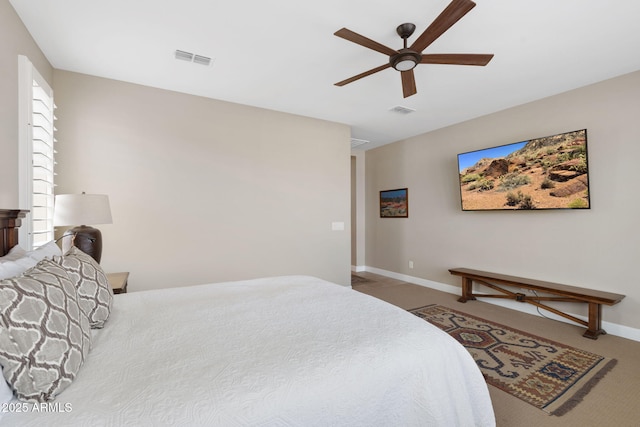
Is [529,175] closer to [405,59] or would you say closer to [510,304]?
[510,304]

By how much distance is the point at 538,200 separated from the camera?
3615mm

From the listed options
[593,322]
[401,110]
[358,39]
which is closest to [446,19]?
[358,39]

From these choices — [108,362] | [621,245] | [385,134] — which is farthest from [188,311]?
[385,134]

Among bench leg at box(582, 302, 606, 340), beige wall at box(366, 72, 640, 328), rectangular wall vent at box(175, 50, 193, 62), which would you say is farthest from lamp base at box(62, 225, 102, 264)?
bench leg at box(582, 302, 606, 340)

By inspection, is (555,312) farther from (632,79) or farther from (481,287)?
(632,79)

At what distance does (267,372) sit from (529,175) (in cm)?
399

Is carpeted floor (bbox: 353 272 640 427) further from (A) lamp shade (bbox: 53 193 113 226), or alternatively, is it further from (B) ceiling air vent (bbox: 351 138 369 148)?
(A) lamp shade (bbox: 53 193 113 226)

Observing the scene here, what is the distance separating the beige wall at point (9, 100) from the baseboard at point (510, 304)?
522 cm

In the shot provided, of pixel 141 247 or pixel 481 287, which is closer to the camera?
pixel 141 247

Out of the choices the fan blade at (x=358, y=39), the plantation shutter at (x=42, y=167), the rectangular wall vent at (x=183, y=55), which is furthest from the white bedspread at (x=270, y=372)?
the rectangular wall vent at (x=183, y=55)

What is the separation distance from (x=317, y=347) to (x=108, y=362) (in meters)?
0.80

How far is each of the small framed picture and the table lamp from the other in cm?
458

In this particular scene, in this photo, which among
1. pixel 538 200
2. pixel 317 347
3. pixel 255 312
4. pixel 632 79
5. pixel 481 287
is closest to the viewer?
pixel 317 347

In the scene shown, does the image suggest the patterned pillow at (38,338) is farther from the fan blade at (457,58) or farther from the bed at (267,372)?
the fan blade at (457,58)
